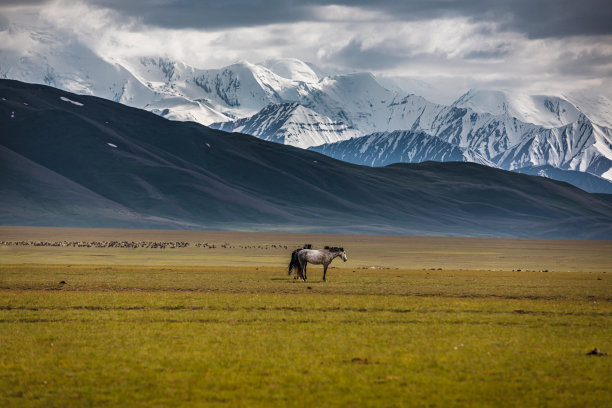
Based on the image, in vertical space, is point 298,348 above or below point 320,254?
below

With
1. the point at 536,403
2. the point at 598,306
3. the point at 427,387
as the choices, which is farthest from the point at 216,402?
the point at 598,306

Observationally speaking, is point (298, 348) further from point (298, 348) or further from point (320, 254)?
point (320, 254)

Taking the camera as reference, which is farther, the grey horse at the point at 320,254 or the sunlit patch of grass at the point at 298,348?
the grey horse at the point at 320,254

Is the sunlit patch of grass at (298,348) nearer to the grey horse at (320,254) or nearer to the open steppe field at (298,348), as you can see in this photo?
the open steppe field at (298,348)

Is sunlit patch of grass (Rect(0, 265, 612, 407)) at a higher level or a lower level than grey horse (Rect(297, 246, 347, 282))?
lower

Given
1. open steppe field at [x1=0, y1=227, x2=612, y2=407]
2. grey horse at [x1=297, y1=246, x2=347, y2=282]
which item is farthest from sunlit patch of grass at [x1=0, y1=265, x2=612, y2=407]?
grey horse at [x1=297, y1=246, x2=347, y2=282]

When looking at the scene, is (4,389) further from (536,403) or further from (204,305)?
(204,305)

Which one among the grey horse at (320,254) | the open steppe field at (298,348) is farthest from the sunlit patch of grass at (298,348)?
the grey horse at (320,254)

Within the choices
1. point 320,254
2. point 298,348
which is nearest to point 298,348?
point 298,348

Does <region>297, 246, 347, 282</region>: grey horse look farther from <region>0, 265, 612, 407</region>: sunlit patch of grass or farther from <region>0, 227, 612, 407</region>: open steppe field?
<region>0, 265, 612, 407</region>: sunlit patch of grass

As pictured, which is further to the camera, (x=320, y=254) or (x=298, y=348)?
(x=320, y=254)

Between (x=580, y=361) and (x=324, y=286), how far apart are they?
26513 millimetres

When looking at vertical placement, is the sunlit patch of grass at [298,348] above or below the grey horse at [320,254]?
below

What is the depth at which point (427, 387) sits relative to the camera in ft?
66.2
